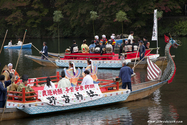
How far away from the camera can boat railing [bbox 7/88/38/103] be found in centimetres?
1199

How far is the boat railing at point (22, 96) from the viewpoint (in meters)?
12.0

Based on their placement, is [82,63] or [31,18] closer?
[82,63]

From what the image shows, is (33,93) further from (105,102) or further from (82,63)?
(82,63)

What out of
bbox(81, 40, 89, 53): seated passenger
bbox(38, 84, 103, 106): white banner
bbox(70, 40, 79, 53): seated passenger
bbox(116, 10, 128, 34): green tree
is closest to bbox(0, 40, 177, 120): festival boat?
bbox(38, 84, 103, 106): white banner

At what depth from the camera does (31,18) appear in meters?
61.2

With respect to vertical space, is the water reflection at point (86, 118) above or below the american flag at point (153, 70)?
below

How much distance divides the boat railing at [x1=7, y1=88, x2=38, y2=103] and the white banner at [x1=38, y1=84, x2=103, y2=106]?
14.6 inches

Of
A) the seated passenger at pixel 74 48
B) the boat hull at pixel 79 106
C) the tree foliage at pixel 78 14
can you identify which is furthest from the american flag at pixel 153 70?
the tree foliage at pixel 78 14

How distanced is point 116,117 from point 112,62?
427 inches

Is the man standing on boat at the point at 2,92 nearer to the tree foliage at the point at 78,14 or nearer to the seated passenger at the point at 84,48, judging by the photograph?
the seated passenger at the point at 84,48

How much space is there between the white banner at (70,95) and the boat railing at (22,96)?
0.37 metres

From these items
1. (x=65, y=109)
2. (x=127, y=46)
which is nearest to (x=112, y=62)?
(x=127, y=46)

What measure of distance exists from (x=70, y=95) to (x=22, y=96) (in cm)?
196

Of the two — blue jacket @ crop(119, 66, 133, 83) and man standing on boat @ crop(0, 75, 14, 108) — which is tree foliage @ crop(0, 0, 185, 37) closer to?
blue jacket @ crop(119, 66, 133, 83)
